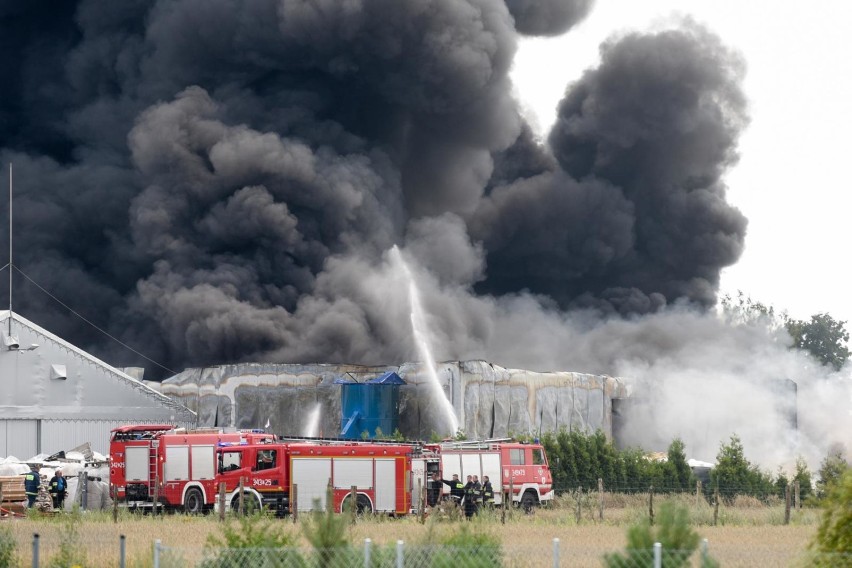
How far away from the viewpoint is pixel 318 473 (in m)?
28.7

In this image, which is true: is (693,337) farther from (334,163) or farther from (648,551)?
(648,551)

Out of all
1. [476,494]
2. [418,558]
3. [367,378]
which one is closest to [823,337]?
[367,378]

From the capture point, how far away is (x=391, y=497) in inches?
1143

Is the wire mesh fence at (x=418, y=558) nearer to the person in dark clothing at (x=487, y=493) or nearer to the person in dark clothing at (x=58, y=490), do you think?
the person in dark clothing at (x=487, y=493)

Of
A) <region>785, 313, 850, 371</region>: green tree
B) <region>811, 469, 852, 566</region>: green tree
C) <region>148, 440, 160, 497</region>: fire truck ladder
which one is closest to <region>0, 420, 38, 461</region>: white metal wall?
<region>148, 440, 160, 497</region>: fire truck ladder

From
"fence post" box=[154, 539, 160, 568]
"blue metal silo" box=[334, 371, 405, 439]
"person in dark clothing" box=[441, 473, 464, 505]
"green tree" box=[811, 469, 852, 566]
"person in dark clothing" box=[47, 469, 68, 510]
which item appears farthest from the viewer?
"blue metal silo" box=[334, 371, 405, 439]

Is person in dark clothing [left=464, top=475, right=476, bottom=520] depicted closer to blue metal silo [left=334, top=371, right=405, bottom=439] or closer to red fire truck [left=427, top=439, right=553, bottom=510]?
red fire truck [left=427, top=439, right=553, bottom=510]

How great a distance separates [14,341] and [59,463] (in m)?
7.58

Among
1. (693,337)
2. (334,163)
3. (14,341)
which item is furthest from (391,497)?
(693,337)

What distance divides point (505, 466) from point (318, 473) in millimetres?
5232

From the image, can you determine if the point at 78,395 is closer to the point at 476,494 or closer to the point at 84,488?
the point at 84,488

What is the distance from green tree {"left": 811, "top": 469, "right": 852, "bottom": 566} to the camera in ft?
38.9

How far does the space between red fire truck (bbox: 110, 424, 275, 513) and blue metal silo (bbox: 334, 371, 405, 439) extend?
502 inches

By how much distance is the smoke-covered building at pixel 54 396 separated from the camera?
3956 cm
